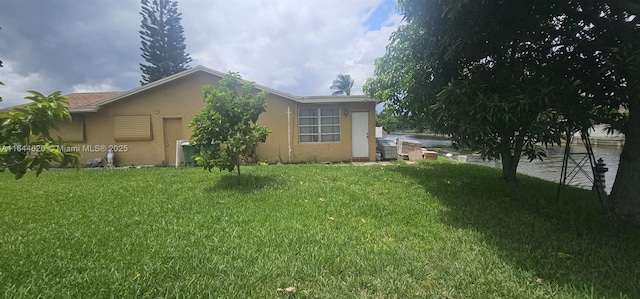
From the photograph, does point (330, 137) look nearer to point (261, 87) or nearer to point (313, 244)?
point (261, 87)

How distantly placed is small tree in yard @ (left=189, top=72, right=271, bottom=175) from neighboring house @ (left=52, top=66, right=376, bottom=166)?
506cm

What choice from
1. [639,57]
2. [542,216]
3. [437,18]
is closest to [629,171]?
[542,216]

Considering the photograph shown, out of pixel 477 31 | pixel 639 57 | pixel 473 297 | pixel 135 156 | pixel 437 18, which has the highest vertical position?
pixel 437 18

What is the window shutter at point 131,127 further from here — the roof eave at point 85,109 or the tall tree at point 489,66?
the tall tree at point 489,66

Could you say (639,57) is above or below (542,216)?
above

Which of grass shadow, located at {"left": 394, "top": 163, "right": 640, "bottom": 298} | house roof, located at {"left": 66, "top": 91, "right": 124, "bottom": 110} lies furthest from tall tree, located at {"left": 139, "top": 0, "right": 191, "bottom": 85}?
grass shadow, located at {"left": 394, "top": 163, "right": 640, "bottom": 298}

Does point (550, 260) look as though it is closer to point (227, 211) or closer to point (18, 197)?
point (227, 211)

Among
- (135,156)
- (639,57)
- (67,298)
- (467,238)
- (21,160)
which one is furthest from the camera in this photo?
(135,156)

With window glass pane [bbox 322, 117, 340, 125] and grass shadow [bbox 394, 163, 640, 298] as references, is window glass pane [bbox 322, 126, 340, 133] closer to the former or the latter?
window glass pane [bbox 322, 117, 340, 125]

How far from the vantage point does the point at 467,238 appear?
3.83m

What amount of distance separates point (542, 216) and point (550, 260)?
201cm

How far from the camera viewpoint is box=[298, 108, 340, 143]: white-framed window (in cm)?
1266

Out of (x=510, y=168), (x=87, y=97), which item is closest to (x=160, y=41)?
(x=87, y=97)

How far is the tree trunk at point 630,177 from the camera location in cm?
445
